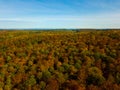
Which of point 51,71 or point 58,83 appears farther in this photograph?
point 51,71

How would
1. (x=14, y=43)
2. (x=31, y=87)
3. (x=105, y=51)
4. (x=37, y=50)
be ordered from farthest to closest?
(x=14, y=43), (x=37, y=50), (x=105, y=51), (x=31, y=87)

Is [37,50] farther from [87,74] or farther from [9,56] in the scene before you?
[87,74]

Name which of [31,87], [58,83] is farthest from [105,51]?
[31,87]

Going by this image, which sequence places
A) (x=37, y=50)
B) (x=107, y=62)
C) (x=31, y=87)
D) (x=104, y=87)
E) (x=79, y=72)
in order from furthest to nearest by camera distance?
(x=37, y=50) → (x=107, y=62) → (x=79, y=72) → (x=31, y=87) → (x=104, y=87)

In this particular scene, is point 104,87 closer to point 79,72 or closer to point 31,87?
point 79,72

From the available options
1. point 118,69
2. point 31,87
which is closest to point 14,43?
point 31,87

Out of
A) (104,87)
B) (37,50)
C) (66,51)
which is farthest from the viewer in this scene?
(37,50)

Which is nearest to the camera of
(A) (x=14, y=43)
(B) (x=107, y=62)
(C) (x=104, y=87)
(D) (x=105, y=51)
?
(C) (x=104, y=87)

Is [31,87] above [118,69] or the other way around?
the other way around

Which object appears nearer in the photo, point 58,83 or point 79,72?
point 58,83
